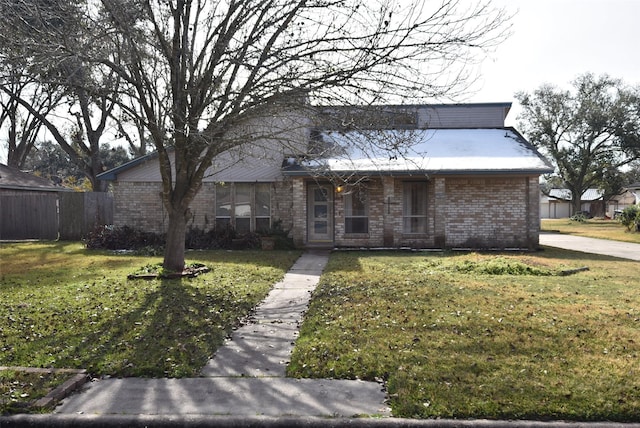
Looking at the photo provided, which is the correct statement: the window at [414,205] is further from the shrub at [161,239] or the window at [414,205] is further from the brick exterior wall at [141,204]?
the brick exterior wall at [141,204]

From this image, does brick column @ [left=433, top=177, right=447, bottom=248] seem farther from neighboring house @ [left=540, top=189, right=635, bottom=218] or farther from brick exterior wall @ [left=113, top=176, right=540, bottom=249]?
neighboring house @ [left=540, top=189, right=635, bottom=218]

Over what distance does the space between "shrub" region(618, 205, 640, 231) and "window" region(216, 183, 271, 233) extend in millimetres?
20352

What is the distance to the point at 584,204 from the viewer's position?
7238cm

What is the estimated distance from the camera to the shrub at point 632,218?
89.5 feet

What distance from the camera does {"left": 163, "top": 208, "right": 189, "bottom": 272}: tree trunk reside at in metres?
10.4

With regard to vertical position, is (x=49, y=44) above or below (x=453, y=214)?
above

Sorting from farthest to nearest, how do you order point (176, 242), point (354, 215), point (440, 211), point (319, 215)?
point (319, 215)
point (354, 215)
point (440, 211)
point (176, 242)

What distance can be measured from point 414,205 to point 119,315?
12429 millimetres

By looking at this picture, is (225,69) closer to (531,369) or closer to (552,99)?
(531,369)

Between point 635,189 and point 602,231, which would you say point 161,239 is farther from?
point 635,189

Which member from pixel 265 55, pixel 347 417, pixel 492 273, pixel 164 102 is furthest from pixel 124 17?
pixel 492 273

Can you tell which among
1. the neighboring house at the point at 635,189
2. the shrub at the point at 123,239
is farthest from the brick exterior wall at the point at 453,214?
the neighboring house at the point at 635,189

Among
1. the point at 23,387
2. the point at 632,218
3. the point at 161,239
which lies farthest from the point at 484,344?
the point at 632,218

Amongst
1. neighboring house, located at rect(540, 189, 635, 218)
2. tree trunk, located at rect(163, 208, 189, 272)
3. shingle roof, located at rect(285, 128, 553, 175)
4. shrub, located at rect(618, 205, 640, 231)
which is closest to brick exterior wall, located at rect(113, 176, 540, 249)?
shingle roof, located at rect(285, 128, 553, 175)
